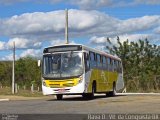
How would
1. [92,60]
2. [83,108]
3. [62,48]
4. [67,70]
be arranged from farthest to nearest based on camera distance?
1. [92,60]
2. [62,48]
3. [67,70]
4. [83,108]

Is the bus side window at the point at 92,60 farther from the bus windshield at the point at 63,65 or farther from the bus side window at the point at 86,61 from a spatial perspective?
the bus windshield at the point at 63,65

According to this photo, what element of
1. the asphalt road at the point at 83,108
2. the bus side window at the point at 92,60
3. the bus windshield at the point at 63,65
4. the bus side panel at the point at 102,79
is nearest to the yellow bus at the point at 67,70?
the bus windshield at the point at 63,65

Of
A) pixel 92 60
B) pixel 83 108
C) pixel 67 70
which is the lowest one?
pixel 83 108

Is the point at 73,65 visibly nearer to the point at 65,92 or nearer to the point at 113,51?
the point at 65,92

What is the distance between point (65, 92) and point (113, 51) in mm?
39044

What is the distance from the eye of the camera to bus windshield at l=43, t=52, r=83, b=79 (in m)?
26.7

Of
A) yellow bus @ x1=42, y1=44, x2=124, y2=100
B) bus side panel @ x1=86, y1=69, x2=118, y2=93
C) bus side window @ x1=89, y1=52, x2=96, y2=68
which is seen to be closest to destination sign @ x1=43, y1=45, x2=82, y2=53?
yellow bus @ x1=42, y1=44, x2=124, y2=100

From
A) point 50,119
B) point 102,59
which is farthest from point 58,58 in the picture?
point 50,119

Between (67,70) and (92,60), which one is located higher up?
(92,60)

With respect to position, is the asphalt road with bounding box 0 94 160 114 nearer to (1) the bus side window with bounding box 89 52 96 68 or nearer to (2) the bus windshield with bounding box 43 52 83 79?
(2) the bus windshield with bounding box 43 52 83 79

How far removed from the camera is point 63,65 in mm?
26766

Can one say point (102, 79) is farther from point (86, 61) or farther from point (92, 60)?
point (86, 61)

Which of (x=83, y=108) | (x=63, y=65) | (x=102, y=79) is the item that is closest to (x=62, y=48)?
(x=63, y=65)

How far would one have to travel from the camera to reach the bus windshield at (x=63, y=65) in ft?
87.7
